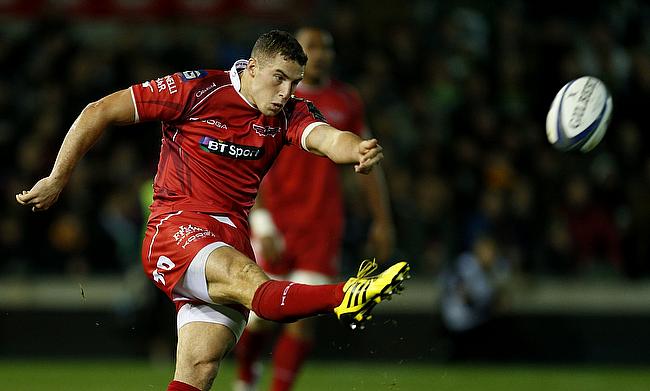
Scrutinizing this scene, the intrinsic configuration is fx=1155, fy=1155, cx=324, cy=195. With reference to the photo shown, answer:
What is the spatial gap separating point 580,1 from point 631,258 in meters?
4.07

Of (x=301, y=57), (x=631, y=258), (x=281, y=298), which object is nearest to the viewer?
(x=281, y=298)

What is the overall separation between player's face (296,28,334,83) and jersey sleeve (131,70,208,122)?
215 cm

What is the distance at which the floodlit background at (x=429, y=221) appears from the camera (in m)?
12.2

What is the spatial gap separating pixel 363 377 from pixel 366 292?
260 inches

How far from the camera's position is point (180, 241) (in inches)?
213

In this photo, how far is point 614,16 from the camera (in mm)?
14586

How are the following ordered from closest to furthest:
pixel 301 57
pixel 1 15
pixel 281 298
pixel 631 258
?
pixel 281 298
pixel 301 57
pixel 631 258
pixel 1 15

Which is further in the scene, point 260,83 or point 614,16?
point 614,16

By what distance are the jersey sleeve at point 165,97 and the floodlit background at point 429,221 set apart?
6068mm

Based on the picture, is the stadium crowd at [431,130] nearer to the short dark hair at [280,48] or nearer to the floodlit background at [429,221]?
the floodlit background at [429,221]

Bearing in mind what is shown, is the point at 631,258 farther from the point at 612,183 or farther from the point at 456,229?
the point at 456,229

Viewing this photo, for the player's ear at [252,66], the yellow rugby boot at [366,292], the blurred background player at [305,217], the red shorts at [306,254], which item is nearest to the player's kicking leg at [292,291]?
the yellow rugby boot at [366,292]

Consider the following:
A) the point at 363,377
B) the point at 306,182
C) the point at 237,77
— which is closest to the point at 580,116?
the point at 237,77

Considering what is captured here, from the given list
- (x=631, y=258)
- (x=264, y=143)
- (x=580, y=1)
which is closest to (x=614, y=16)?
(x=580, y=1)
